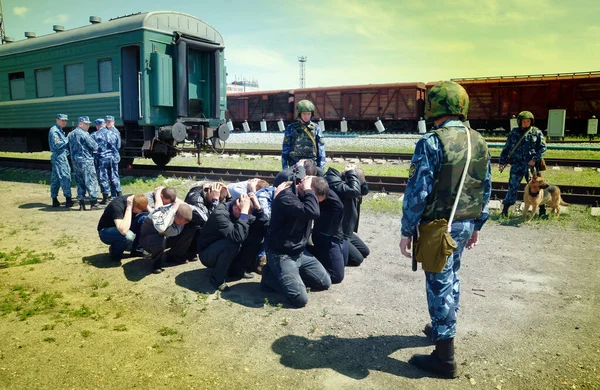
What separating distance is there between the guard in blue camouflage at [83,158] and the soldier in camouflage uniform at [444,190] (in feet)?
25.5

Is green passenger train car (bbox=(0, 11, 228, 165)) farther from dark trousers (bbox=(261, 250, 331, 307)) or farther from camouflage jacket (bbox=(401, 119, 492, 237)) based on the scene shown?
camouflage jacket (bbox=(401, 119, 492, 237))

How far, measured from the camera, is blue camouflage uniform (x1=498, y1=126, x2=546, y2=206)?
8.17 meters

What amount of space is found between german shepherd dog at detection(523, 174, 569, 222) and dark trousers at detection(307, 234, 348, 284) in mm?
4092

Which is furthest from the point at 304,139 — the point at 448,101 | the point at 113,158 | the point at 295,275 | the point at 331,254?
the point at 113,158

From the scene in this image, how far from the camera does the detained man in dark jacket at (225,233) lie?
5.16 metres

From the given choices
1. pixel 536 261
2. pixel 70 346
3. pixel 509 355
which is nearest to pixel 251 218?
pixel 70 346

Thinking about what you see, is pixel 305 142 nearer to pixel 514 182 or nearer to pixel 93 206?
pixel 514 182

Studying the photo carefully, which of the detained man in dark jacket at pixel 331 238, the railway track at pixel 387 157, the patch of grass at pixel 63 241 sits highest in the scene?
the railway track at pixel 387 157

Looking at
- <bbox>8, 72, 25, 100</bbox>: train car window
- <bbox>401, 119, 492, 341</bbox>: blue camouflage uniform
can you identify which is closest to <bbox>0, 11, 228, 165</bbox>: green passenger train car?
<bbox>8, 72, 25, 100</bbox>: train car window

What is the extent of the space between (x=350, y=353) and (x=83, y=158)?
760 cm

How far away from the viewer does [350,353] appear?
391 cm

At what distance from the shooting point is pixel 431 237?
11.1 ft

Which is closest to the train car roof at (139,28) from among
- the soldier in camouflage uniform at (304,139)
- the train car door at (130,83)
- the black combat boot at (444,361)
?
the train car door at (130,83)

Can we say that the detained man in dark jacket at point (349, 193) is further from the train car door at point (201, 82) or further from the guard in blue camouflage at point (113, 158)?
the train car door at point (201, 82)
